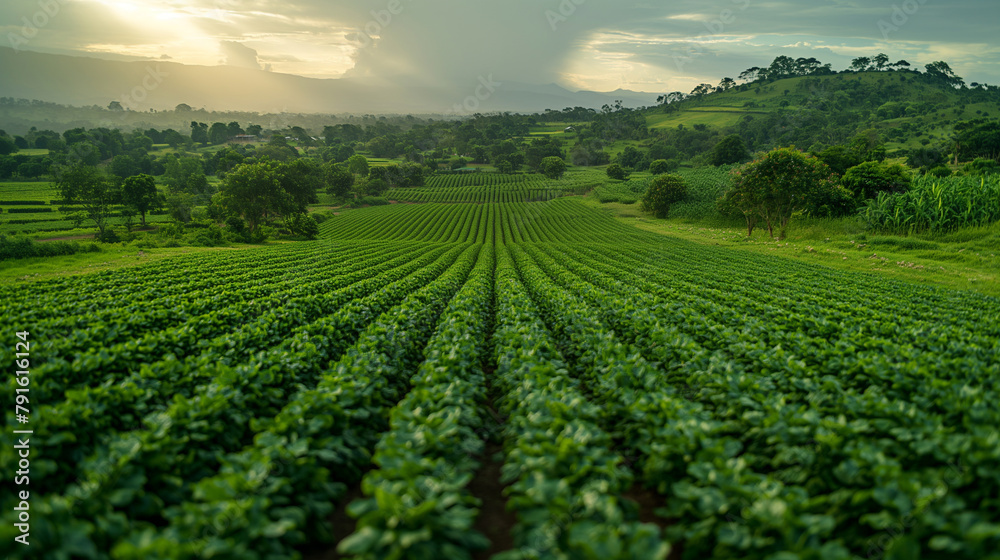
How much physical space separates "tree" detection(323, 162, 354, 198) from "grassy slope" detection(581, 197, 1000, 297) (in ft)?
287

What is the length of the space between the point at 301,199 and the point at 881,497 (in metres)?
77.1

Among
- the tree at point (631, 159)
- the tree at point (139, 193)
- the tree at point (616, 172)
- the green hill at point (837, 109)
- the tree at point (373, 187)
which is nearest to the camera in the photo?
the tree at point (139, 193)

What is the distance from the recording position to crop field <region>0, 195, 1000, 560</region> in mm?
3281

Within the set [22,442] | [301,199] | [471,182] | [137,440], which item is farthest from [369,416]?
[471,182]

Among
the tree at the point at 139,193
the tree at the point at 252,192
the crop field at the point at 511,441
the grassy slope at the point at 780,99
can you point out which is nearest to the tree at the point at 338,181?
→ the tree at the point at 252,192

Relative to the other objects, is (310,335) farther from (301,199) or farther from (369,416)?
(301,199)

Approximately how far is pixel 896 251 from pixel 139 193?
8147 cm

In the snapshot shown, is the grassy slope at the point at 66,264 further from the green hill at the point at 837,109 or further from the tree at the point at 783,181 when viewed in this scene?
the green hill at the point at 837,109

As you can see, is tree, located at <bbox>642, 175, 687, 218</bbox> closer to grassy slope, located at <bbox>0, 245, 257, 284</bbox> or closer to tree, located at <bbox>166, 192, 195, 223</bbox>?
grassy slope, located at <bbox>0, 245, 257, 284</bbox>

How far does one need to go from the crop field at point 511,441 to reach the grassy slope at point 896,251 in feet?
49.1

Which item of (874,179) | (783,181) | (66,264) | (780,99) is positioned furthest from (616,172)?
(66,264)

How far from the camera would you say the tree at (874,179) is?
42375 millimetres

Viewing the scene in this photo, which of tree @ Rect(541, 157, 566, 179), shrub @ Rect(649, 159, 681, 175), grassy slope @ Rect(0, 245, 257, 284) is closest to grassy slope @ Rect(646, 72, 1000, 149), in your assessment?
shrub @ Rect(649, 159, 681, 175)

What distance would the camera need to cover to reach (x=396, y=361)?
8.31 meters
